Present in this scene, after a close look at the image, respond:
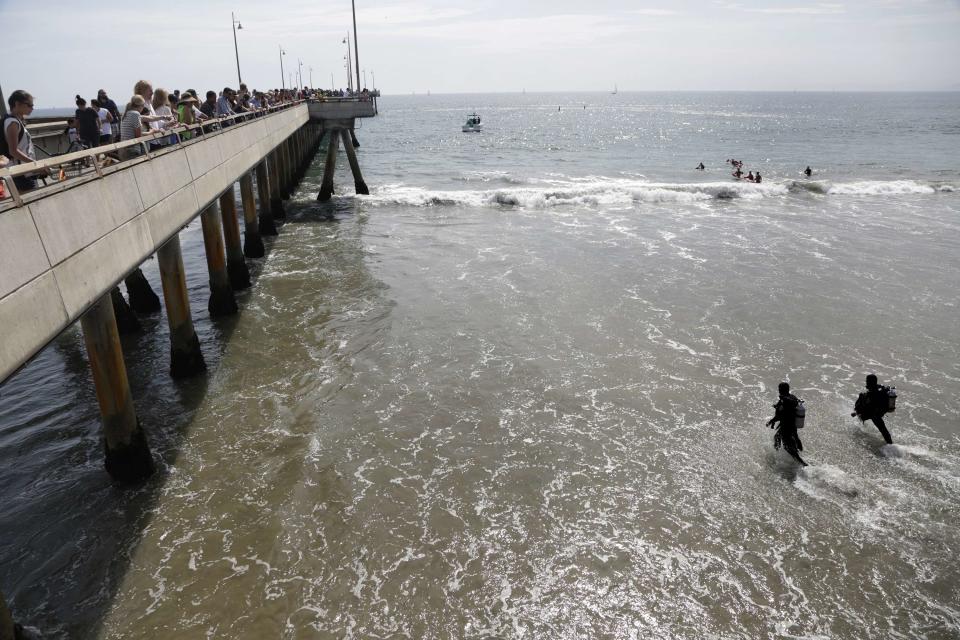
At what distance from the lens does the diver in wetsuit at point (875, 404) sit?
9.23 metres

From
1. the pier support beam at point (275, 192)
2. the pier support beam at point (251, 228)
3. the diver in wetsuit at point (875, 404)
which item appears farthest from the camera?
the pier support beam at point (275, 192)

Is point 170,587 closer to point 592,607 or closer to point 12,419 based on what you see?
point 592,607

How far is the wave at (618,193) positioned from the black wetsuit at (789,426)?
23802 mm

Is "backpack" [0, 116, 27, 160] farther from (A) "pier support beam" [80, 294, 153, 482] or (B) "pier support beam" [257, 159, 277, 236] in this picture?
(B) "pier support beam" [257, 159, 277, 236]

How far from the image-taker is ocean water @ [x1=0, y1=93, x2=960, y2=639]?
6.68m

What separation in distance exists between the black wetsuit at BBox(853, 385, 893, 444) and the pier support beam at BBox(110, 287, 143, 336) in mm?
15007

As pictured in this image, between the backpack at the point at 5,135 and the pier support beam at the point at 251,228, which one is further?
the pier support beam at the point at 251,228

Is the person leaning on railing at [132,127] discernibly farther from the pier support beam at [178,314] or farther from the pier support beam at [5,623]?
the pier support beam at [5,623]

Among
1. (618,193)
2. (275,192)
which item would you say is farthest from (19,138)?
(618,193)

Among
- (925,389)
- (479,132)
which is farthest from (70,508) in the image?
Result: (479,132)

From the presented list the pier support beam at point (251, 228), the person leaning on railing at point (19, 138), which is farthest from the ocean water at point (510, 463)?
the person leaning on railing at point (19, 138)

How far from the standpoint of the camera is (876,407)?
30.8 ft

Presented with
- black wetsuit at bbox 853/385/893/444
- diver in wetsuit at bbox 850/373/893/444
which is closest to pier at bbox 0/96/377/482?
diver in wetsuit at bbox 850/373/893/444

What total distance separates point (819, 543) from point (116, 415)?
9.28 m
